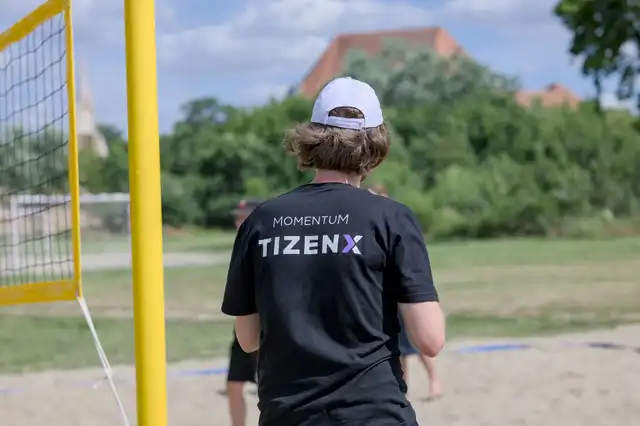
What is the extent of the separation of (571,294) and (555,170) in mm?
21680

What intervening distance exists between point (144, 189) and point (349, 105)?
0.83m

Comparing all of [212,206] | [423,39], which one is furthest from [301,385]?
[423,39]

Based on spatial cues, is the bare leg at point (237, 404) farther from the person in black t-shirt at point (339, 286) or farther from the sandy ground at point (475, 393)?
the person in black t-shirt at point (339, 286)

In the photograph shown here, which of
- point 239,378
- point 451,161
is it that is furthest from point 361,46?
point 239,378

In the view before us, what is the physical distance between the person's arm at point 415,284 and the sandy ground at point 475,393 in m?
4.43

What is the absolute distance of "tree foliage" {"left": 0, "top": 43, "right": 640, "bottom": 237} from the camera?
115 feet

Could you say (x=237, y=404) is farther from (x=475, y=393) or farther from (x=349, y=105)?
(x=349, y=105)

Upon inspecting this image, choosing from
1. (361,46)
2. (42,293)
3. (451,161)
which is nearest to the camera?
(42,293)

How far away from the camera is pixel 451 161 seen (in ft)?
140

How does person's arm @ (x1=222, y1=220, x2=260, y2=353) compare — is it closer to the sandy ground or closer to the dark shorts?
the dark shorts

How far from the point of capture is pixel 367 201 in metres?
2.38

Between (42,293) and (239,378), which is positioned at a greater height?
(42,293)

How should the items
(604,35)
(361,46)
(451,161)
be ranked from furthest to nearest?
(361,46) < (451,161) < (604,35)

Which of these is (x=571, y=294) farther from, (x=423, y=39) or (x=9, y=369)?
(x=423, y=39)
